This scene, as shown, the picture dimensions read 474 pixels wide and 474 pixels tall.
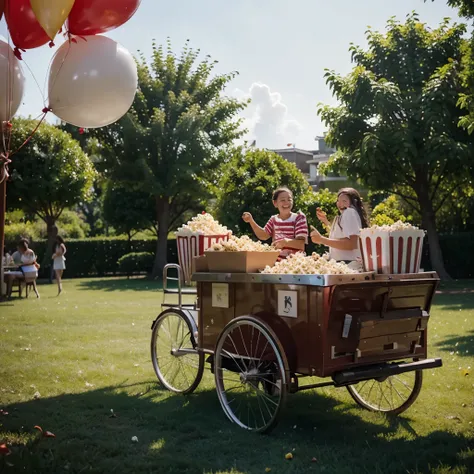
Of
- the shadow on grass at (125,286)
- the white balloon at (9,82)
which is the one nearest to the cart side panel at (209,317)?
the white balloon at (9,82)

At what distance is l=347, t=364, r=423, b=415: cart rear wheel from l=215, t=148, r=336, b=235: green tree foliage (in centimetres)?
1650

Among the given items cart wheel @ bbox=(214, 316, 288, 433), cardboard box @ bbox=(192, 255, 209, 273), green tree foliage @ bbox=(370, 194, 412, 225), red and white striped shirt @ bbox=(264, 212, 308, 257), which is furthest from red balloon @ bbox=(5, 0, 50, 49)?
green tree foliage @ bbox=(370, 194, 412, 225)

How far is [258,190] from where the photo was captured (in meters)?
22.9

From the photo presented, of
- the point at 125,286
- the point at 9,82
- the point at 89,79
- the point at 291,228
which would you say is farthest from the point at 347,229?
the point at 125,286

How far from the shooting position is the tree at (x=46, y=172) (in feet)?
89.5

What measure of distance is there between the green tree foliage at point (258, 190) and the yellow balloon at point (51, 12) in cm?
1761

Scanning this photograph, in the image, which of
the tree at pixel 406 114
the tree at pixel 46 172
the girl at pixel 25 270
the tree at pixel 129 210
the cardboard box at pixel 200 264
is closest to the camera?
the cardboard box at pixel 200 264

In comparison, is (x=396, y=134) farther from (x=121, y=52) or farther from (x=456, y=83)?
(x=121, y=52)

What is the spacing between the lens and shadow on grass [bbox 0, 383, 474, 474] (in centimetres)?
428

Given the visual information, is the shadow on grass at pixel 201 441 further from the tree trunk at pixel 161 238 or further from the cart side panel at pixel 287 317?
the tree trunk at pixel 161 238

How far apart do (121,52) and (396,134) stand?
14582 mm

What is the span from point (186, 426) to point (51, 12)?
3.47 meters

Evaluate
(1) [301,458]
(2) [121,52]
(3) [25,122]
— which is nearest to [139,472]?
(1) [301,458]

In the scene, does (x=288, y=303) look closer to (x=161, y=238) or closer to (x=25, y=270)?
(x=25, y=270)
